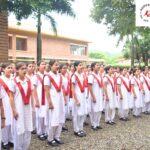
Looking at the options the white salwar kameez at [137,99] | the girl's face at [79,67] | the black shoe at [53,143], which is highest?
the girl's face at [79,67]

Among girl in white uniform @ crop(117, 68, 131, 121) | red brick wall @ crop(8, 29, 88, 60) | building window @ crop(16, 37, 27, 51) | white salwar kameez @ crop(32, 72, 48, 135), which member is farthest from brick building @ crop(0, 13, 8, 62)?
building window @ crop(16, 37, 27, 51)

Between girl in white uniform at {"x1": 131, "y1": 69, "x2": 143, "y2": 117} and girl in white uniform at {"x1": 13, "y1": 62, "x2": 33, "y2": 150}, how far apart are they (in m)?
6.14

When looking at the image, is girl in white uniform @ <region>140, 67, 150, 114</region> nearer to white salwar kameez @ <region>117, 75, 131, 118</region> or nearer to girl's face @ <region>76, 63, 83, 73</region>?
white salwar kameez @ <region>117, 75, 131, 118</region>

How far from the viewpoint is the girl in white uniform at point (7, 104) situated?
7.48 m

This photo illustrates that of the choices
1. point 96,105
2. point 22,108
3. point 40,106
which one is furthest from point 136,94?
point 22,108

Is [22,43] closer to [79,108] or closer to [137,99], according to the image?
[137,99]

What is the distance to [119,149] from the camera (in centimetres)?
802

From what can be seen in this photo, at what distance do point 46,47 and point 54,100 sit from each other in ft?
106

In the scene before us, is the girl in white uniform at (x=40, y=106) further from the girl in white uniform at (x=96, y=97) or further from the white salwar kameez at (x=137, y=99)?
the white salwar kameez at (x=137, y=99)

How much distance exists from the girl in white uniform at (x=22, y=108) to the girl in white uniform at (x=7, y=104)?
173 millimetres

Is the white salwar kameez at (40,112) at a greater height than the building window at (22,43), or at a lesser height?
lesser

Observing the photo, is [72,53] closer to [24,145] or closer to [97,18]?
[97,18]

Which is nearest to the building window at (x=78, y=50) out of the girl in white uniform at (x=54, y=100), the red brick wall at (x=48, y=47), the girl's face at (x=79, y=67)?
the red brick wall at (x=48, y=47)

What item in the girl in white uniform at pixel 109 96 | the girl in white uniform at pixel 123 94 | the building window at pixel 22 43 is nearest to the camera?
the girl in white uniform at pixel 109 96
